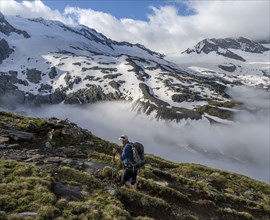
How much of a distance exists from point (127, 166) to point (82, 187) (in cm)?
283

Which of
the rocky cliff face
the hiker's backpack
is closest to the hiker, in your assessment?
the hiker's backpack

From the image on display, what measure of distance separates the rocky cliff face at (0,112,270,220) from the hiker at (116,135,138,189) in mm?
673

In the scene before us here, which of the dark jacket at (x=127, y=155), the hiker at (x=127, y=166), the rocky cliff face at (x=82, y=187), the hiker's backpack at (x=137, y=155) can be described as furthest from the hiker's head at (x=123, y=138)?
the rocky cliff face at (x=82, y=187)

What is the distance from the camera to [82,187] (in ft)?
66.7

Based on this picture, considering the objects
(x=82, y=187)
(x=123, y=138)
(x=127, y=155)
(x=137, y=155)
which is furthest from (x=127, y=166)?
(x=82, y=187)

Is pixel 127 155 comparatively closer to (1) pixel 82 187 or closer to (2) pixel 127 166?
(2) pixel 127 166

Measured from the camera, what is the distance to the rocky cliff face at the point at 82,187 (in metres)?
17.0

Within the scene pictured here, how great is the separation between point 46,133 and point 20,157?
749 centimetres

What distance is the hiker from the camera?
69.5 ft

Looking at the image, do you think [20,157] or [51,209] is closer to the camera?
[51,209]

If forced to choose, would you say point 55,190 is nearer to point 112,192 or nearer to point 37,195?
point 37,195

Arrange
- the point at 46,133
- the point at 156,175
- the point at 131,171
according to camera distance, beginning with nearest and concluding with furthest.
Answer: the point at 131,171, the point at 156,175, the point at 46,133

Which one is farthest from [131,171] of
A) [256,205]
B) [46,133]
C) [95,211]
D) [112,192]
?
[46,133]

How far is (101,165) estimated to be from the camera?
27.0 meters
